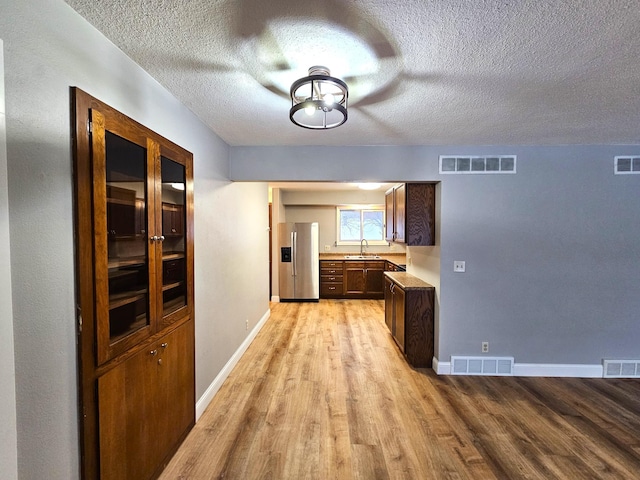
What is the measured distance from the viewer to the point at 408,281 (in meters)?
3.39

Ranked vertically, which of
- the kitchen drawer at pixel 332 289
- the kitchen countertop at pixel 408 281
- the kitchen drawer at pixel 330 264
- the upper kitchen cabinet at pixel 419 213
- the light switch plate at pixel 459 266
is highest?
the upper kitchen cabinet at pixel 419 213

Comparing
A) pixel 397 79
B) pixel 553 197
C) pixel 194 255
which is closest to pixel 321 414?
pixel 194 255

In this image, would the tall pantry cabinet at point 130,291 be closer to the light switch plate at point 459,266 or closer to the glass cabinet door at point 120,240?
the glass cabinet door at point 120,240

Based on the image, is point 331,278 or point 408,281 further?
point 331,278

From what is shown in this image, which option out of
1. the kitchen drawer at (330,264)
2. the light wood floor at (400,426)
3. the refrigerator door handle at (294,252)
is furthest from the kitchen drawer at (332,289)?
the light wood floor at (400,426)

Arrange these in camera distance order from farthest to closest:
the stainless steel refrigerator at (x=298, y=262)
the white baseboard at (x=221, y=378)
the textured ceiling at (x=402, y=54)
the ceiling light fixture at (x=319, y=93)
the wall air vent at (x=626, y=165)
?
the stainless steel refrigerator at (x=298, y=262) < the wall air vent at (x=626, y=165) < the white baseboard at (x=221, y=378) < the ceiling light fixture at (x=319, y=93) < the textured ceiling at (x=402, y=54)

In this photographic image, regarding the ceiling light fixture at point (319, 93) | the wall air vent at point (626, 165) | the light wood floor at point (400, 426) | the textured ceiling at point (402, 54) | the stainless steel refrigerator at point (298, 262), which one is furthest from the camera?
the stainless steel refrigerator at point (298, 262)

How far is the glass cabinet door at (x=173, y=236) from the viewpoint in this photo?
175 centimetres

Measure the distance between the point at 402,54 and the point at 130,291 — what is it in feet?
6.20

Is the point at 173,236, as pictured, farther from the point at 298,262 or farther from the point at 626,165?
the point at 626,165

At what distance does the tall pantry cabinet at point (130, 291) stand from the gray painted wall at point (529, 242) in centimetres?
132

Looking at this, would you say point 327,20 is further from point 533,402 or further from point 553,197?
point 533,402

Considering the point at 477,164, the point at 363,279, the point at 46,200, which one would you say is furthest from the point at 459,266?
the point at 363,279

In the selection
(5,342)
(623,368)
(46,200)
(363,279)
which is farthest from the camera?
(363,279)
